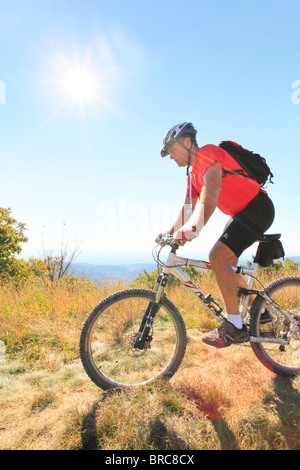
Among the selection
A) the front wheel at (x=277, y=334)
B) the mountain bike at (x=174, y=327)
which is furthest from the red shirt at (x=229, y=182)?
the front wheel at (x=277, y=334)

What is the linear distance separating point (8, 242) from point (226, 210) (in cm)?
1664

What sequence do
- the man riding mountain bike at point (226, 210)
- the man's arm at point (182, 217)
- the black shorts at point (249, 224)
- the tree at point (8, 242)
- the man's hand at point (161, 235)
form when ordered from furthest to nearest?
the tree at point (8, 242) < the man's arm at point (182, 217) < the man's hand at point (161, 235) < the black shorts at point (249, 224) < the man riding mountain bike at point (226, 210)

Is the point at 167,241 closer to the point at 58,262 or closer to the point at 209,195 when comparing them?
the point at 209,195

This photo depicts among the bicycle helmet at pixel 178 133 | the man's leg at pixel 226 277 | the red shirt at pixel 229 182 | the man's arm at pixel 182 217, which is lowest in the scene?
the man's leg at pixel 226 277

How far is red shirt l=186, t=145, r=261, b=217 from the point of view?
8.95 feet

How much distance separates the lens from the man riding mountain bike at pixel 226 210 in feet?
8.64

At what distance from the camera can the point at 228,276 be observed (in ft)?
9.09

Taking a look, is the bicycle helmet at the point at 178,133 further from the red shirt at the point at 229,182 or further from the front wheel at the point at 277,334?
the front wheel at the point at 277,334

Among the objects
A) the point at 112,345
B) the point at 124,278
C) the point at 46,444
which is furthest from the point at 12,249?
the point at 46,444

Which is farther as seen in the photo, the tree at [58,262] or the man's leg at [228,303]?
the tree at [58,262]

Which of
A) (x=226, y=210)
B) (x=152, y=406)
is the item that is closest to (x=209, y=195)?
(x=226, y=210)

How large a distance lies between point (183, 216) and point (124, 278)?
471 centimetres

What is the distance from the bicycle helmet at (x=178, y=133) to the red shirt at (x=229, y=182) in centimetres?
40

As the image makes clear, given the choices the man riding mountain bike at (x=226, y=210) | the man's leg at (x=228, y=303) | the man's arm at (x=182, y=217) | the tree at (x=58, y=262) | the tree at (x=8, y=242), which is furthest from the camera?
the tree at (x=8, y=242)
